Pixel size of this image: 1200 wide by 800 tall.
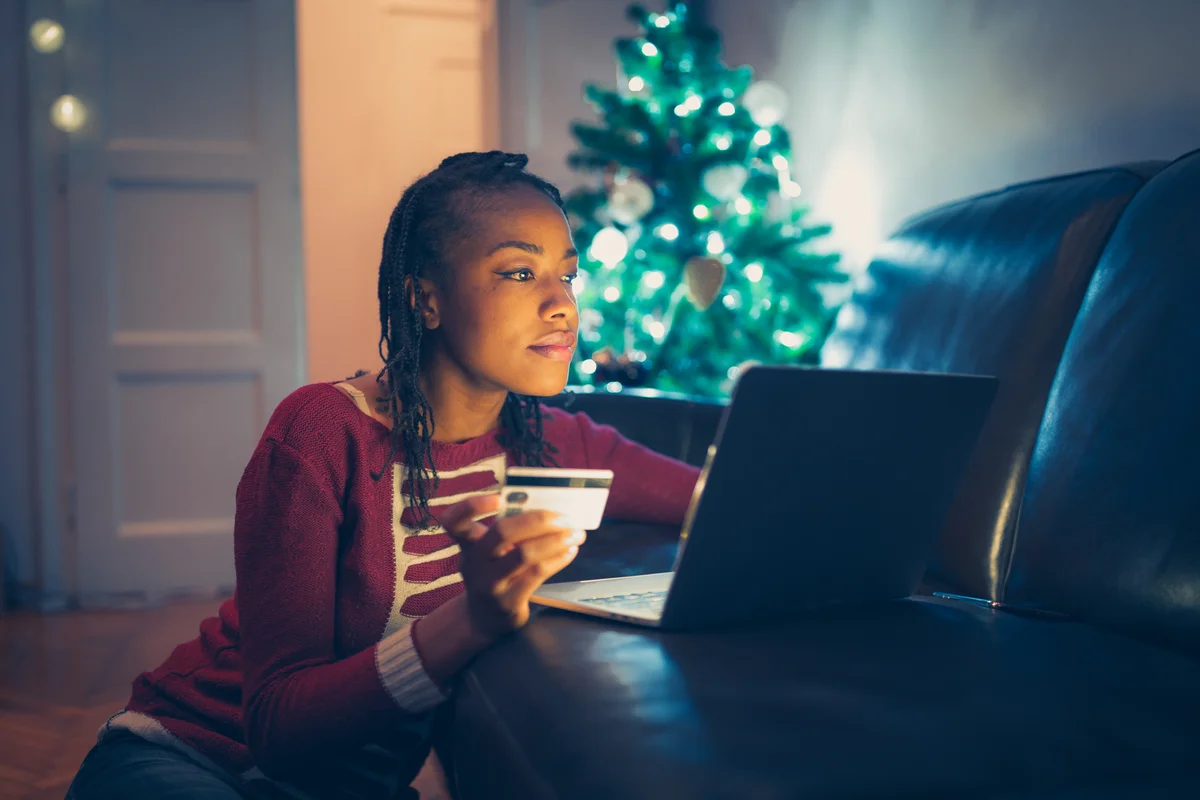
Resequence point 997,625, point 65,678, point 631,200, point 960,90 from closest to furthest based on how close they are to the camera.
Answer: point 997,625 < point 960,90 < point 65,678 < point 631,200

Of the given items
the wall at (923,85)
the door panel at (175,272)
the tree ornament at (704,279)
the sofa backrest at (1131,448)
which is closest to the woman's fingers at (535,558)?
the sofa backrest at (1131,448)

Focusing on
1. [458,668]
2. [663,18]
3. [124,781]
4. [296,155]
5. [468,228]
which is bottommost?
[124,781]

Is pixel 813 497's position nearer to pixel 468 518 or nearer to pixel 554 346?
pixel 468 518

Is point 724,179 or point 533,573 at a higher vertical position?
point 724,179

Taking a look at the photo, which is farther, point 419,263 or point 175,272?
point 175,272

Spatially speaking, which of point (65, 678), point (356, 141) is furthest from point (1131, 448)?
point (356, 141)

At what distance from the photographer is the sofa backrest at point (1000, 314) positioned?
108 centimetres


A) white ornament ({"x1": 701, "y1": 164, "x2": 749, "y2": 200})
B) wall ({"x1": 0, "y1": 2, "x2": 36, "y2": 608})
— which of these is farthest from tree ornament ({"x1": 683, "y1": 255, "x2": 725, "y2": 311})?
wall ({"x1": 0, "y1": 2, "x2": 36, "y2": 608})

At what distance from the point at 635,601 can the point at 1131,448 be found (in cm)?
49

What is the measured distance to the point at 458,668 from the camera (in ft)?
2.72

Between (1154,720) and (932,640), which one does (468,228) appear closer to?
(932,640)

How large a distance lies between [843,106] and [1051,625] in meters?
2.18

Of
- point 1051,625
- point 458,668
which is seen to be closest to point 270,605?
point 458,668

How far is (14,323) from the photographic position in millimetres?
3299
